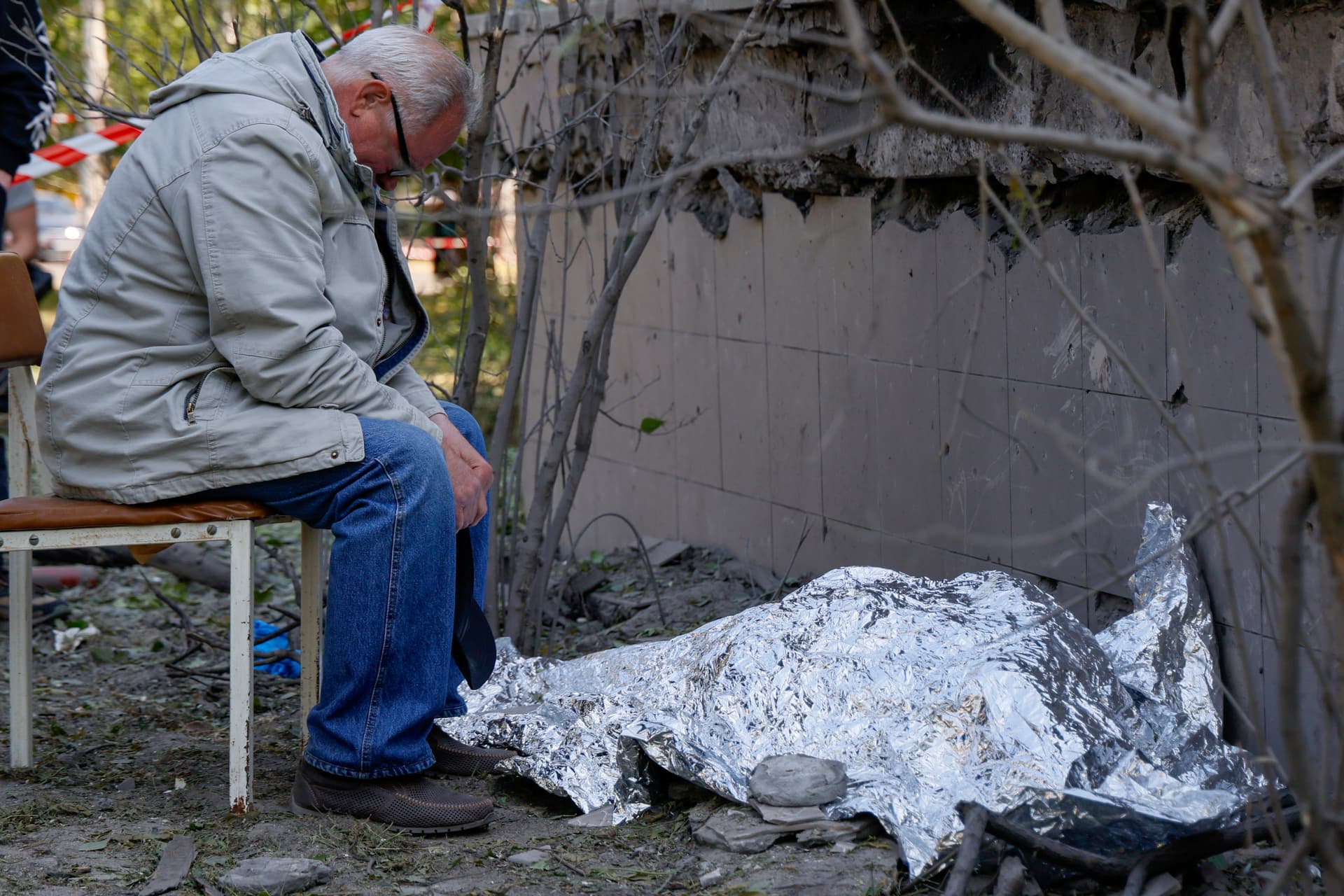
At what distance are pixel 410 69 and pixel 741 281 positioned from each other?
74.8 inches

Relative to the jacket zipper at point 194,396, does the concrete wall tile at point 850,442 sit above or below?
below

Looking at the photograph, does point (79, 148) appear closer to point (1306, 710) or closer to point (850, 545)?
point (850, 545)

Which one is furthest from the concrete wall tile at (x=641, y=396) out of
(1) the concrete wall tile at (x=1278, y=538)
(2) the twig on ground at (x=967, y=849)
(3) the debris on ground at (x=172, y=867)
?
(2) the twig on ground at (x=967, y=849)

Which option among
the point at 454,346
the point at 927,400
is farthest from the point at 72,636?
the point at 454,346

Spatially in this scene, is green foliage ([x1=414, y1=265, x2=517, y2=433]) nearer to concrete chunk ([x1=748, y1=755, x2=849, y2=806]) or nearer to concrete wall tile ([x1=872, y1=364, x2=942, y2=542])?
concrete wall tile ([x1=872, y1=364, x2=942, y2=542])

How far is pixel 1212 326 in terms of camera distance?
2799mm

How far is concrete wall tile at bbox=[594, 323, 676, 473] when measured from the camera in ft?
15.9

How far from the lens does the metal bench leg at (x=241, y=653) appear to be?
8.41 ft

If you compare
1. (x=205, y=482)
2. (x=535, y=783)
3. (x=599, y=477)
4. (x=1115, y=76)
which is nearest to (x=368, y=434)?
(x=205, y=482)

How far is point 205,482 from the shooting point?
8.35 feet

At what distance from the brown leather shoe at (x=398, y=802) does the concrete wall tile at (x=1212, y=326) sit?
62.1 inches

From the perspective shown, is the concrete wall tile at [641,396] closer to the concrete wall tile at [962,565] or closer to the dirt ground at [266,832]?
the dirt ground at [266,832]

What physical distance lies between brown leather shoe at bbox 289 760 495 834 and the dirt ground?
0.02 m

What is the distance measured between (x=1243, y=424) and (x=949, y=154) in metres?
0.96
